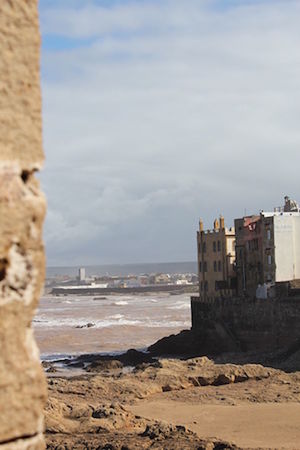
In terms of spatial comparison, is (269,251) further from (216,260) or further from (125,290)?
(125,290)

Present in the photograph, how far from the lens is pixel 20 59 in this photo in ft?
9.98

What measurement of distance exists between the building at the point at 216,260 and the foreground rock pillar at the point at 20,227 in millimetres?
50203

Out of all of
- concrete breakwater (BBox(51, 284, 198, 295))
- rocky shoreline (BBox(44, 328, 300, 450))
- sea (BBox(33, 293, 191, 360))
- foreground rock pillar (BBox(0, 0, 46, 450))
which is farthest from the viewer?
concrete breakwater (BBox(51, 284, 198, 295))

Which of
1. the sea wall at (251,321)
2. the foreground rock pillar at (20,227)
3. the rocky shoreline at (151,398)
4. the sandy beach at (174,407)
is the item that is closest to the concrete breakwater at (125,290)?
the sea wall at (251,321)

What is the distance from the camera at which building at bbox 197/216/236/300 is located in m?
53.9

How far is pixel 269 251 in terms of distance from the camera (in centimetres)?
4938

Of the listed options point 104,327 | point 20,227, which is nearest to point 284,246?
point 104,327

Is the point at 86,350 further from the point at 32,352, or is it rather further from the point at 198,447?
the point at 32,352

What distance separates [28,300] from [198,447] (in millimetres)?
15010

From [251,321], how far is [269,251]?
4830mm

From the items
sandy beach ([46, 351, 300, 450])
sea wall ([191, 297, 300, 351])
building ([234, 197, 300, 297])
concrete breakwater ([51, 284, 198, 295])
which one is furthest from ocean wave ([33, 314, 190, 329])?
concrete breakwater ([51, 284, 198, 295])

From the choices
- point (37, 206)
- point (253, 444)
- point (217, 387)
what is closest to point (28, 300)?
point (37, 206)

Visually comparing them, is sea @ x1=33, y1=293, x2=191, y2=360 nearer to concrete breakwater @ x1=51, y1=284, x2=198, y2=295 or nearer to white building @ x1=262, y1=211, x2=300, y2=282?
white building @ x1=262, y1=211, x2=300, y2=282

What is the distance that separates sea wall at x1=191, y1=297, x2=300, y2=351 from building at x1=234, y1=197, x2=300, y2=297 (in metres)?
1.55
